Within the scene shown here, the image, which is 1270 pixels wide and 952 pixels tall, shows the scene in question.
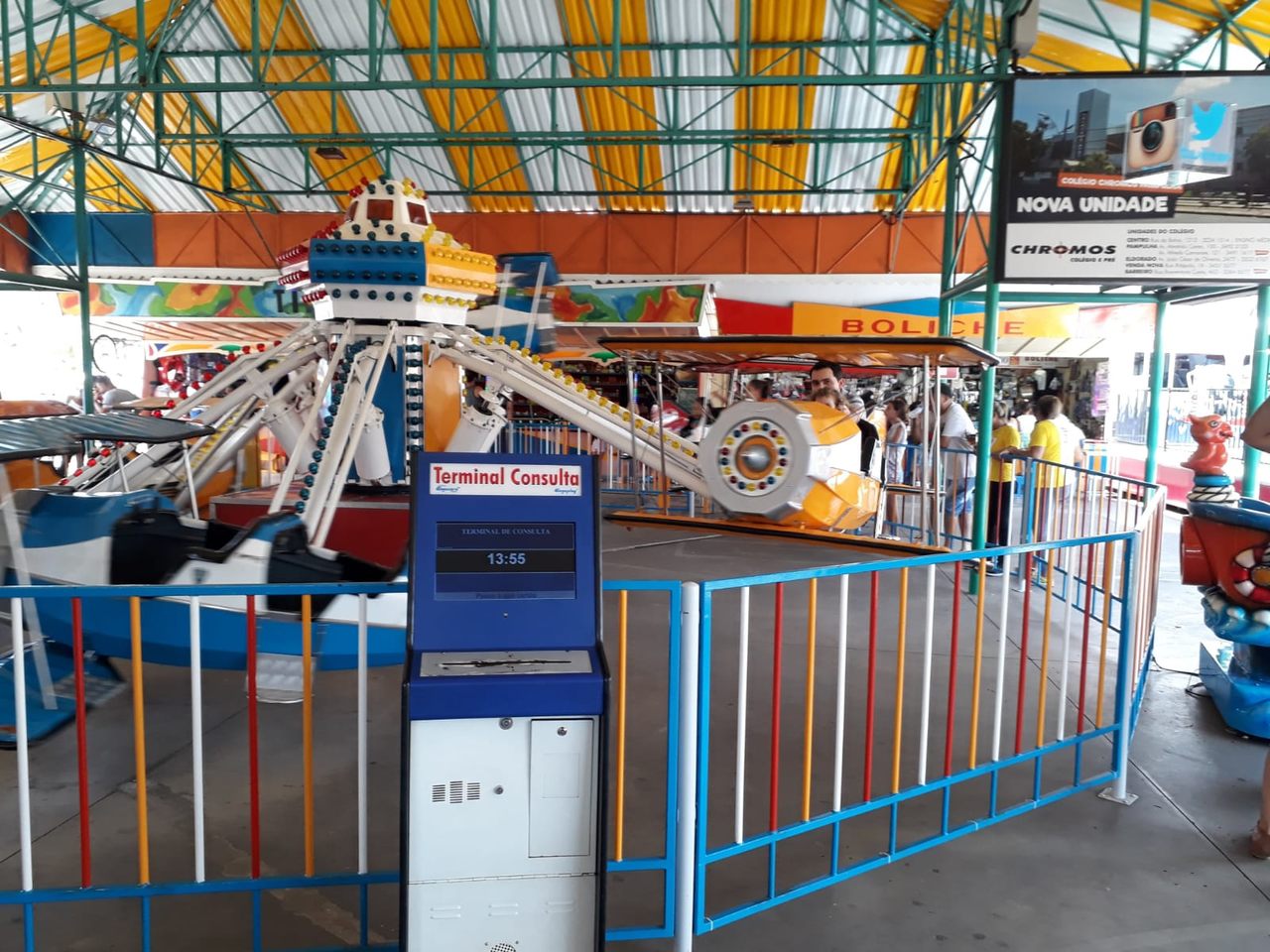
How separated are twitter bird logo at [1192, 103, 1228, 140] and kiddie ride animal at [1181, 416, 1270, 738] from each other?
286cm

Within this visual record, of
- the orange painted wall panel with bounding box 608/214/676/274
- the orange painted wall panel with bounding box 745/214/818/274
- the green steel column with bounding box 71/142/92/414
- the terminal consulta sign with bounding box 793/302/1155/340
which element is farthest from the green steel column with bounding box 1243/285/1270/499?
the orange painted wall panel with bounding box 608/214/676/274

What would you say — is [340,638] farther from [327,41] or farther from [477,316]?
[327,41]

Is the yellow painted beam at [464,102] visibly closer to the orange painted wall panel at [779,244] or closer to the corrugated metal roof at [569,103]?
the corrugated metal roof at [569,103]

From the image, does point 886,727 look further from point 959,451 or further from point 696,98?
point 696,98

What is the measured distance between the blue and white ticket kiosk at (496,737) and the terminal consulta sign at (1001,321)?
16.4 meters

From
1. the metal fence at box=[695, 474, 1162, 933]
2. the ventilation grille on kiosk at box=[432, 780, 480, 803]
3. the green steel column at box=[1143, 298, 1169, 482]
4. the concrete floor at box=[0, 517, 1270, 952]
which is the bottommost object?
the concrete floor at box=[0, 517, 1270, 952]

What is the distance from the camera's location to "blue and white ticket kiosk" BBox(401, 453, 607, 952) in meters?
2.32

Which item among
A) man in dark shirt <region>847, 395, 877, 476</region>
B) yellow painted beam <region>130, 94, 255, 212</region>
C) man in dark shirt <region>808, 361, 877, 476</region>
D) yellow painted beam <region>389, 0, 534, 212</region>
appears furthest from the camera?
yellow painted beam <region>130, 94, 255, 212</region>

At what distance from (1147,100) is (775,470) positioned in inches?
160

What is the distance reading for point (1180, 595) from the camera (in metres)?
8.70

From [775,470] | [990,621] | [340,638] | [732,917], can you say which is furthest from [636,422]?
[732,917]

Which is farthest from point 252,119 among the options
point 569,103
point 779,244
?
point 779,244

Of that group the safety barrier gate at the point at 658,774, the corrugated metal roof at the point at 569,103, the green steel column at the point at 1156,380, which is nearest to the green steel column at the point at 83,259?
the corrugated metal roof at the point at 569,103

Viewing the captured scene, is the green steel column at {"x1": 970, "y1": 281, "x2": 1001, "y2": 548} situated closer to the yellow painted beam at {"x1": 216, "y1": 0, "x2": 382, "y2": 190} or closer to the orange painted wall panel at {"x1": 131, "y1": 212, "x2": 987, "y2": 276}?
the yellow painted beam at {"x1": 216, "y1": 0, "x2": 382, "y2": 190}
